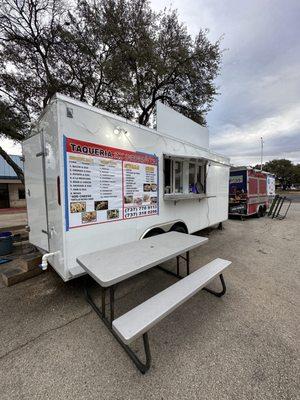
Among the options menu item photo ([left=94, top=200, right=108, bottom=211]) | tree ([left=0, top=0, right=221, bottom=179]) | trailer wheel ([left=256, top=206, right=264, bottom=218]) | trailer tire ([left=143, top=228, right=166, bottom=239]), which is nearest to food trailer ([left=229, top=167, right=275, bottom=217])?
trailer wheel ([left=256, top=206, right=264, bottom=218])

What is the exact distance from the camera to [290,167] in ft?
167

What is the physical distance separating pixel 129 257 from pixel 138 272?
1.14ft

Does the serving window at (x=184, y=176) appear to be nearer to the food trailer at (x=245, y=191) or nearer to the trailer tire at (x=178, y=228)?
the trailer tire at (x=178, y=228)

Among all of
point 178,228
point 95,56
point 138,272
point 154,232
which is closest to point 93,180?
point 138,272

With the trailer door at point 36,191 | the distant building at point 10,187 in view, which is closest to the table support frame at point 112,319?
the trailer door at point 36,191

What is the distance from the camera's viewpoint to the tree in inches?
247

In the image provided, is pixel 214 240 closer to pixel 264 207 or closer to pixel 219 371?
pixel 219 371

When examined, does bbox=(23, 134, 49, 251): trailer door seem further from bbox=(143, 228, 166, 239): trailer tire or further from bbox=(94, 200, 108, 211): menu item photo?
bbox=(143, 228, 166, 239): trailer tire

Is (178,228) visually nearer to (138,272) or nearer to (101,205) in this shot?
(101,205)

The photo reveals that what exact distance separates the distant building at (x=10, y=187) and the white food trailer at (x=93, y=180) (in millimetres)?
16752

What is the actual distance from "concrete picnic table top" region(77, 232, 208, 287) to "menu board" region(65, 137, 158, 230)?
46 cm

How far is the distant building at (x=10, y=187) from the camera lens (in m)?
16.1

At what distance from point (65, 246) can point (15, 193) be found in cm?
1953

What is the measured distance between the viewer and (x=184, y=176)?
430 centimetres
